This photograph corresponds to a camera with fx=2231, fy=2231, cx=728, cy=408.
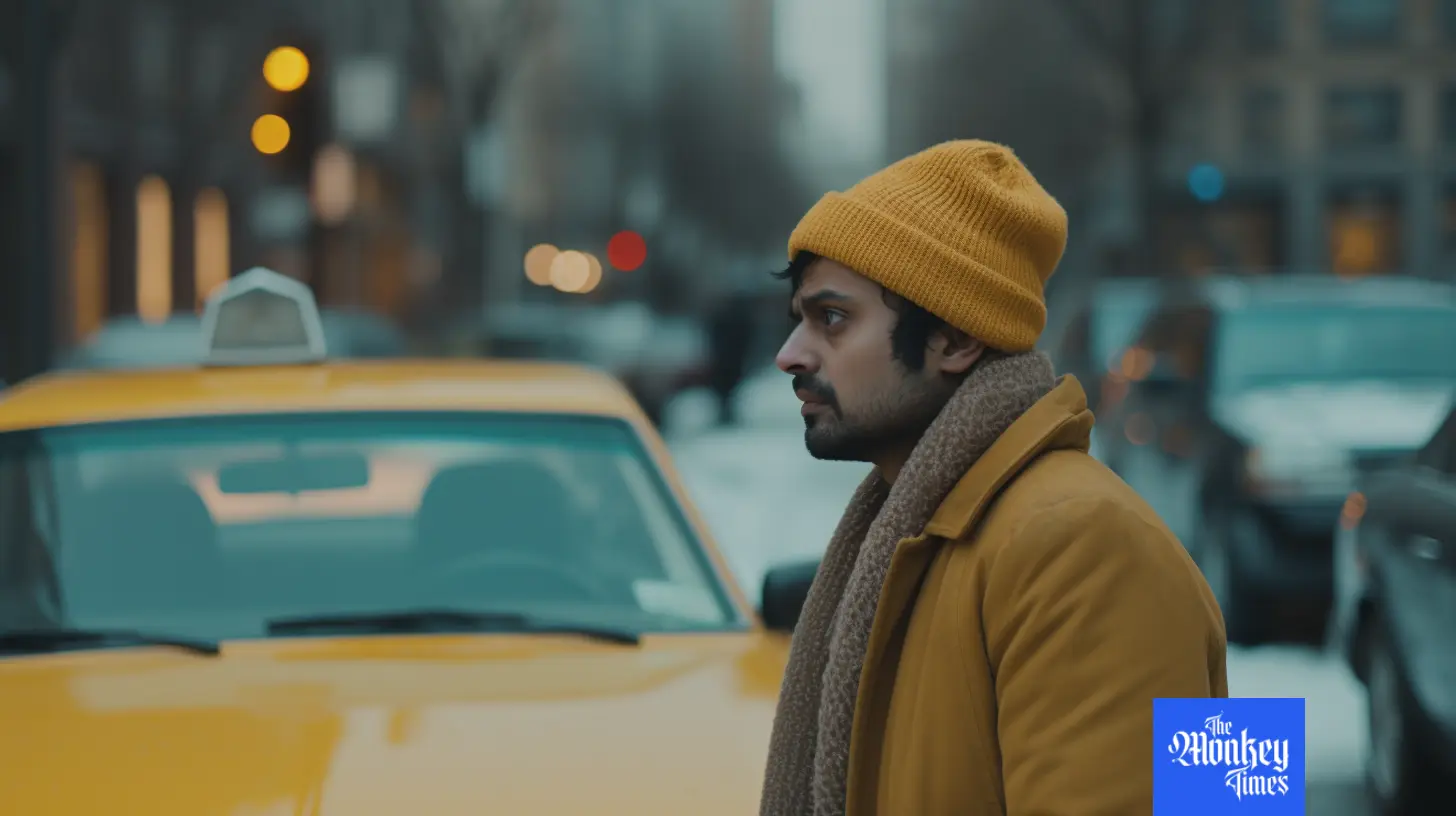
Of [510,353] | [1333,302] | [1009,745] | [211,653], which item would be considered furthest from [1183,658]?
[510,353]

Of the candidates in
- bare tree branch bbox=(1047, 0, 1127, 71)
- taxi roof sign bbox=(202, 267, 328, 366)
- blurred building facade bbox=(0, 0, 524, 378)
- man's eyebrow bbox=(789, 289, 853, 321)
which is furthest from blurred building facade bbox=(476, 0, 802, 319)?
man's eyebrow bbox=(789, 289, 853, 321)

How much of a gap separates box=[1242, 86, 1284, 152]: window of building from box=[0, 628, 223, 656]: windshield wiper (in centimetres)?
6093

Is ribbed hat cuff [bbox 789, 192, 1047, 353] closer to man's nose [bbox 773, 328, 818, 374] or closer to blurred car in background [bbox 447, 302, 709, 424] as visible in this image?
man's nose [bbox 773, 328, 818, 374]

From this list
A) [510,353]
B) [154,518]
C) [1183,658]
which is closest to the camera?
[1183,658]

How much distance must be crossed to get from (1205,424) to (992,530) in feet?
30.9

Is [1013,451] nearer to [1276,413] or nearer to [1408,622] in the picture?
[1408,622]

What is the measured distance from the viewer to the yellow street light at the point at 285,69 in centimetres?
1392

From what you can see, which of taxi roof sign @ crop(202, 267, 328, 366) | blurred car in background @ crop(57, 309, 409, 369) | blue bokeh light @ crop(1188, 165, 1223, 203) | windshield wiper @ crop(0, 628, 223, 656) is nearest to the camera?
windshield wiper @ crop(0, 628, 223, 656)

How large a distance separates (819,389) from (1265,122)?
62.7m

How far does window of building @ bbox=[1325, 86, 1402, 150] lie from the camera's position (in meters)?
62.6

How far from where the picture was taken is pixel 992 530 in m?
2.02

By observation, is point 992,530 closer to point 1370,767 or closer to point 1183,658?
point 1183,658

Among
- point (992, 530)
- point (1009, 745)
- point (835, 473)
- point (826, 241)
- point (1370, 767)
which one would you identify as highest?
point (826, 241)

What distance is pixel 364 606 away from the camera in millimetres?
4391
